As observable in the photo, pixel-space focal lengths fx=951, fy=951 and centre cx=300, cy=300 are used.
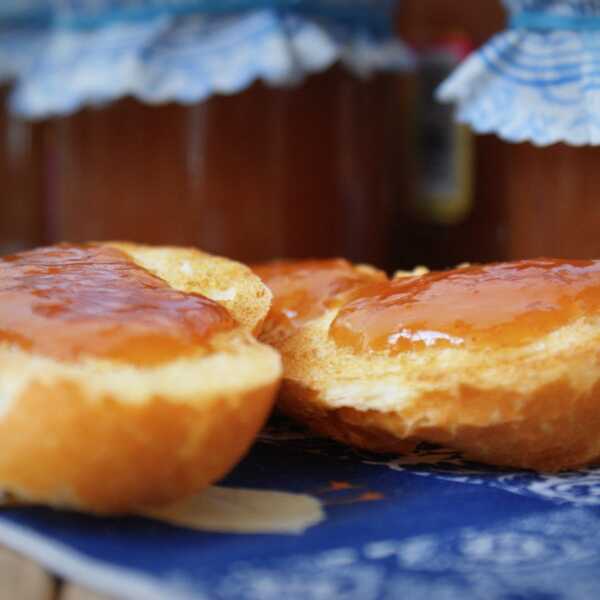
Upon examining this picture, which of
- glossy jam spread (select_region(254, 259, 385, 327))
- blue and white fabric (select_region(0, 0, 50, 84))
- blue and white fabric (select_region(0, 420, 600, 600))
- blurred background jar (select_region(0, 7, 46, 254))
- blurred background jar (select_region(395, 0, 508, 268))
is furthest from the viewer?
blurred background jar (select_region(0, 7, 46, 254))

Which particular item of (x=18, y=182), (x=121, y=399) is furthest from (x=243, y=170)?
(x=121, y=399)

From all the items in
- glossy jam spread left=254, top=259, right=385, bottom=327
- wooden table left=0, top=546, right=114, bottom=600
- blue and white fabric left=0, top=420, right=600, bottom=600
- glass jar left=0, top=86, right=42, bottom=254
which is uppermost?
glass jar left=0, top=86, right=42, bottom=254

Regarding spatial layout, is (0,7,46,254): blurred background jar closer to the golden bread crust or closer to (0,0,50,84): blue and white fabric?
(0,0,50,84): blue and white fabric

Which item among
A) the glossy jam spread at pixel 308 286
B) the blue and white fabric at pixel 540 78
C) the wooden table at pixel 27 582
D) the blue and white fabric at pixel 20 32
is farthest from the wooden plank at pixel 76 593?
the blue and white fabric at pixel 20 32

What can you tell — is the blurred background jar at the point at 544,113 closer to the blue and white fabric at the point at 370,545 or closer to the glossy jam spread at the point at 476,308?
the glossy jam spread at the point at 476,308

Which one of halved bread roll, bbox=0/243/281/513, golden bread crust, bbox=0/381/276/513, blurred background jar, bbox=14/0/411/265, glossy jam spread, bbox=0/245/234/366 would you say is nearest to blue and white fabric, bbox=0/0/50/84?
blurred background jar, bbox=14/0/411/265

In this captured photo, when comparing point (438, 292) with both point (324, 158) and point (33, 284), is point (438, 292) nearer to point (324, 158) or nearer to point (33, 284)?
point (33, 284)

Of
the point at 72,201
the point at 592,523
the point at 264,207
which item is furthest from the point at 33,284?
the point at 72,201
